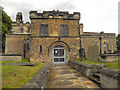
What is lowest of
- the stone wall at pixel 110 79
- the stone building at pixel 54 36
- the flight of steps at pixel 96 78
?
the flight of steps at pixel 96 78

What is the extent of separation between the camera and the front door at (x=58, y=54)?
657 inches

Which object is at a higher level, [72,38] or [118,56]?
[72,38]

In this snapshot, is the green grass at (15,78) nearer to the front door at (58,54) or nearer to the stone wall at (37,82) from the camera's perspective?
the stone wall at (37,82)

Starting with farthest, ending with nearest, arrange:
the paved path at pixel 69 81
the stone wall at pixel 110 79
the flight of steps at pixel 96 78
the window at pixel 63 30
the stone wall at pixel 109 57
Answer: the window at pixel 63 30 → the stone wall at pixel 109 57 → the flight of steps at pixel 96 78 → the paved path at pixel 69 81 → the stone wall at pixel 110 79

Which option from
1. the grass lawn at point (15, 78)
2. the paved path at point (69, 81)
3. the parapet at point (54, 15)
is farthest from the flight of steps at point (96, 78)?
the parapet at point (54, 15)

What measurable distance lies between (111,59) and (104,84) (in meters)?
4.69

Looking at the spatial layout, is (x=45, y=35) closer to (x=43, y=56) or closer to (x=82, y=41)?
(x=43, y=56)

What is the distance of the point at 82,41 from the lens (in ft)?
63.0

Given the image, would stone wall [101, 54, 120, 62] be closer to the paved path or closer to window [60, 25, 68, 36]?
the paved path

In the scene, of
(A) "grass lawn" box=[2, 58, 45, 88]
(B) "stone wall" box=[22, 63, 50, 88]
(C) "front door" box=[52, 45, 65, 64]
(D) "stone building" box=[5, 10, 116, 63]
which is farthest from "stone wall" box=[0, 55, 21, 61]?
(B) "stone wall" box=[22, 63, 50, 88]

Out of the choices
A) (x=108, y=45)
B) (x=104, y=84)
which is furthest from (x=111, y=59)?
(x=108, y=45)

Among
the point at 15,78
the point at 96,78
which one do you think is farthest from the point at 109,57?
the point at 15,78

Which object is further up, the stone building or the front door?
the stone building

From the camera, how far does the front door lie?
16.7 meters
